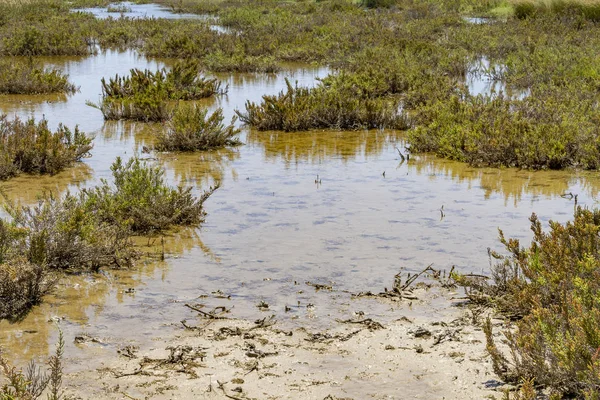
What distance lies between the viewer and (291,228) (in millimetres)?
7430

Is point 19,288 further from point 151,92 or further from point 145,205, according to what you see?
point 151,92

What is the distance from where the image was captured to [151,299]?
5.73 metres

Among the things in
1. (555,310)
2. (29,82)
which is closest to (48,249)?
(555,310)

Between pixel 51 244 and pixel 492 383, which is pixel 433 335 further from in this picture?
pixel 51 244

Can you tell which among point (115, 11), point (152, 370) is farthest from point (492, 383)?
point (115, 11)

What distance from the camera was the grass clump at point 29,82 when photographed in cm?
1455

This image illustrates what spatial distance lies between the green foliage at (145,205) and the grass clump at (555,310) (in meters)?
2.84

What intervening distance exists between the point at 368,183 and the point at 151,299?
13.2ft

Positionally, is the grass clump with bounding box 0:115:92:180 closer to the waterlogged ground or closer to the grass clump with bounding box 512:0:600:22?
the waterlogged ground

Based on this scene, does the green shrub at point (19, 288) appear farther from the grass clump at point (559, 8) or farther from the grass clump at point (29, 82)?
the grass clump at point (559, 8)

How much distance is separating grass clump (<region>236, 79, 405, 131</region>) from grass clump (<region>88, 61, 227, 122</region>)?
1.46 m

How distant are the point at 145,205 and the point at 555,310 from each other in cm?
401

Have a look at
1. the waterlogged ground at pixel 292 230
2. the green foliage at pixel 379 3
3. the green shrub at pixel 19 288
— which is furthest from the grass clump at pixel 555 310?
the green foliage at pixel 379 3

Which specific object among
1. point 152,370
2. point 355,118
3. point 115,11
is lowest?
point 152,370
